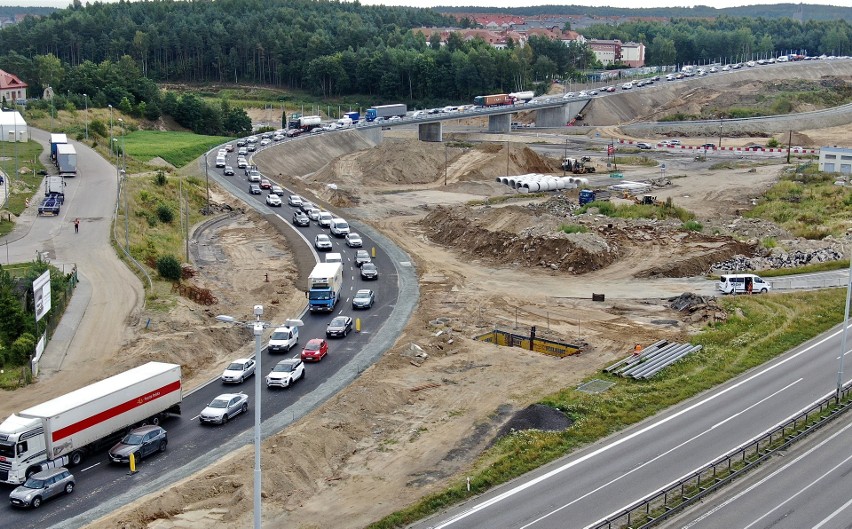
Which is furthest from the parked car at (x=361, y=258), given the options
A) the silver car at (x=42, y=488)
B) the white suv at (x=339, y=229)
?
the silver car at (x=42, y=488)

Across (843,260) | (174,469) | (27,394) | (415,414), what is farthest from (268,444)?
(843,260)

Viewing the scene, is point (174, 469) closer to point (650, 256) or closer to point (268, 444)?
point (268, 444)

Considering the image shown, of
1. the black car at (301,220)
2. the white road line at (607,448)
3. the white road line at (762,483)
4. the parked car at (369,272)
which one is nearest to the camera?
the white road line at (762,483)

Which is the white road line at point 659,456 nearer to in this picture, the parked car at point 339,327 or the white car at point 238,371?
the white car at point 238,371

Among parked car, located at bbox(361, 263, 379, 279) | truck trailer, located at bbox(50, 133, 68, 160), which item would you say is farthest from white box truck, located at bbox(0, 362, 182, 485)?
truck trailer, located at bbox(50, 133, 68, 160)

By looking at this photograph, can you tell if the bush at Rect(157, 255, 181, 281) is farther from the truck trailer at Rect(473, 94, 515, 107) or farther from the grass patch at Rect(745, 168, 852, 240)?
the truck trailer at Rect(473, 94, 515, 107)

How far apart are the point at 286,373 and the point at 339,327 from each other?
9.26m

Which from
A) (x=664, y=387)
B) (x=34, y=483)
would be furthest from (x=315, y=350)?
(x=34, y=483)

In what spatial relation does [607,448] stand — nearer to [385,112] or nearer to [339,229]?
[339,229]

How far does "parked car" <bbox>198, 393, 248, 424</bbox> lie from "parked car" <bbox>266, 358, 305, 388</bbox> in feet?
9.81

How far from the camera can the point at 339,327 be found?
55.5 meters

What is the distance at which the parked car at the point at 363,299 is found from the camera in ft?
202

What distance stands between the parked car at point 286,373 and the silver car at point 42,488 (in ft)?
41.3

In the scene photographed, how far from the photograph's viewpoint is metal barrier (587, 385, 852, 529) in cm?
3216
